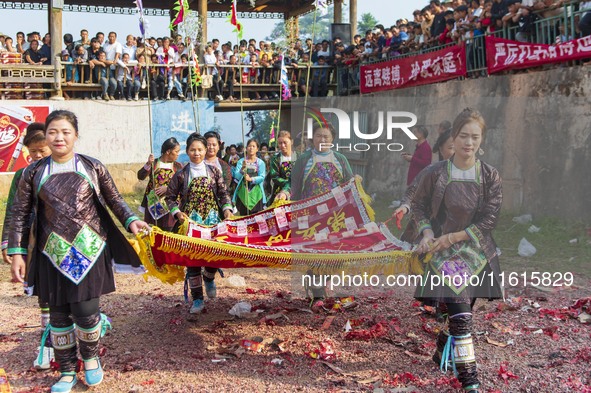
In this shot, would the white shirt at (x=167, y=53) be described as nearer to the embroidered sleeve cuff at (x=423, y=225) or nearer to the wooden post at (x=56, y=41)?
the wooden post at (x=56, y=41)

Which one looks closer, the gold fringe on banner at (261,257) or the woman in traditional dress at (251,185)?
the gold fringe on banner at (261,257)

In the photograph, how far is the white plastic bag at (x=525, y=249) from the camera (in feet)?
25.5

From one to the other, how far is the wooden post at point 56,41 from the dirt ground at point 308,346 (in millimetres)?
8429

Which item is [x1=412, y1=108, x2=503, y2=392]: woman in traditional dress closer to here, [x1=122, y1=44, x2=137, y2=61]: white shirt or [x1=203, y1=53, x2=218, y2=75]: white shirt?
[x1=122, y1=44, x2=137, y2=61]: white shirt

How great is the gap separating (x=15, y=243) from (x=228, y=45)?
1307 cm

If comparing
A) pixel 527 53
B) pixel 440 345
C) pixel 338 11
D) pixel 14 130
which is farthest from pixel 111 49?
pixel 440 345

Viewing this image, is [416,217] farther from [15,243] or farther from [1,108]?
[1,108]

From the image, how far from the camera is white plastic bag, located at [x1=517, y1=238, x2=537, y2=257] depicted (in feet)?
25.5

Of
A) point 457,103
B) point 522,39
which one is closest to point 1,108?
Result: point 457,103

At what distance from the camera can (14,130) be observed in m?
13.2

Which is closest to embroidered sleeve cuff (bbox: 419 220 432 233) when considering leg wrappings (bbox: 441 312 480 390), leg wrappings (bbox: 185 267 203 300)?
leg wrappings (bbox: 441 312 480 390)

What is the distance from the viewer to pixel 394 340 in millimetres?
4770

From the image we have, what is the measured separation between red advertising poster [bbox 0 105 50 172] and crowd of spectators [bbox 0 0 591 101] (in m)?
1.13
